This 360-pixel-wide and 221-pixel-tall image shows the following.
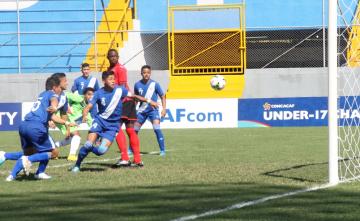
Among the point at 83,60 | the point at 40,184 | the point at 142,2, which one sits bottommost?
the point at 40,184

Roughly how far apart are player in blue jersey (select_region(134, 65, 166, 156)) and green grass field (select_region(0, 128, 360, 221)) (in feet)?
1.67

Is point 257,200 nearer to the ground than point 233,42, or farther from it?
nearer to the ground

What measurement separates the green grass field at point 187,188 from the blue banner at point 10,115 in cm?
1081

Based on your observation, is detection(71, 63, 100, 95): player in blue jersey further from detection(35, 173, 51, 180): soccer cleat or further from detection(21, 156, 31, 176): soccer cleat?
detection(21, 156, 31, 176): soccer cleat

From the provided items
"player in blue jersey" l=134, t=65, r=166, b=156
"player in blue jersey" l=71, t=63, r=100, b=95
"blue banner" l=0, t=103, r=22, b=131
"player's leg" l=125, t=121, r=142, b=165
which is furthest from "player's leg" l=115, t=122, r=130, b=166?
"blue banner" l=0, t=103, r=22, b=131

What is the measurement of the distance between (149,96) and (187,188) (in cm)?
698

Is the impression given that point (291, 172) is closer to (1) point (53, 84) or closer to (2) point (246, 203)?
(2) point (246, 203)

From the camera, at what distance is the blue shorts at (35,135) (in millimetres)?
12273

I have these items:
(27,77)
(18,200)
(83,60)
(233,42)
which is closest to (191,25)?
(233,42)

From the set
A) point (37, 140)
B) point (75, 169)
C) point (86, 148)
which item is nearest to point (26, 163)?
point (37, 140)

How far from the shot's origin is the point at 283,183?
1120 centimetres

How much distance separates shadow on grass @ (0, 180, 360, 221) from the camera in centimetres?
839

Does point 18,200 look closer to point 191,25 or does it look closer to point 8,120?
point 8,120

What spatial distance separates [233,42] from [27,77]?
7.38 m
